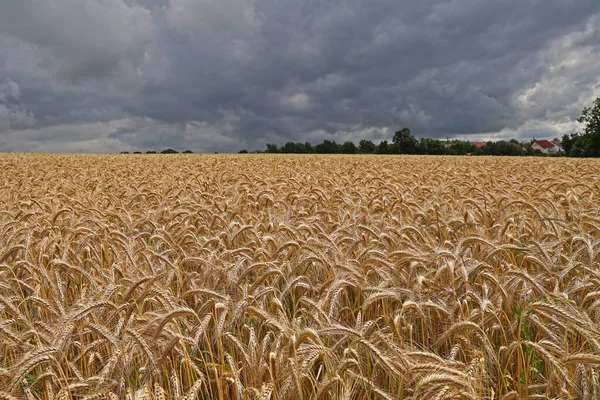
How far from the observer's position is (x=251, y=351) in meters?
2.30

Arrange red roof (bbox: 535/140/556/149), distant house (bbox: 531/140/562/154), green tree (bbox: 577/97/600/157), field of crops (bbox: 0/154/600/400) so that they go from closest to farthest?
field of crops (bbox: 0/154/600/400), green tree (bbox: 577/97/600/157), distant house (bbox: 531/140/562/154), red roof (bbox: 535/140/556/149)

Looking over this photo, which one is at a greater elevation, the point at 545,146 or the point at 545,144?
the point at 545,144

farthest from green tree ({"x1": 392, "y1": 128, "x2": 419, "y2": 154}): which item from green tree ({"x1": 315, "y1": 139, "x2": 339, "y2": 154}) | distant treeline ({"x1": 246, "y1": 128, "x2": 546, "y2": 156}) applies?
green tree ({"x1": 315, "y1": 139, "x2": 339, "y2": 154})

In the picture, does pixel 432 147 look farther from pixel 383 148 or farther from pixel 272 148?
pixel 272 148

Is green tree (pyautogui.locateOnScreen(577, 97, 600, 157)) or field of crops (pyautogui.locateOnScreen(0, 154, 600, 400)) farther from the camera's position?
green tree (pyautogui.locateOnScreen(577, 97, 600, 157))

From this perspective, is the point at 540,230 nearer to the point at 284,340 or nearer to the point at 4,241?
the point at 284,340

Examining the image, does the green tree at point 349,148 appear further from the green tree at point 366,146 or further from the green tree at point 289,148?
the green tree at point 289,148

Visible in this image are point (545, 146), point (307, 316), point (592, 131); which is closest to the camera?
point (307, 316)

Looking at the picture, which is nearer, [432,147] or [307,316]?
[307,316]

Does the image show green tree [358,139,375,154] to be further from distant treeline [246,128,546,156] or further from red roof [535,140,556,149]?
red roof [535,140,556,149]

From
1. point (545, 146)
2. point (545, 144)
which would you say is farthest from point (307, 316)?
point (545, 144)

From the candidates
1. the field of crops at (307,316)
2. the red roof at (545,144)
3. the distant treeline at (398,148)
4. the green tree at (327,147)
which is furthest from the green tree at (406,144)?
the red roof at (545,144)

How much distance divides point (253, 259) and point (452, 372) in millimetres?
2022

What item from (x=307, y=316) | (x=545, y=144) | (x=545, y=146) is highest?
(x=307, y=316)
